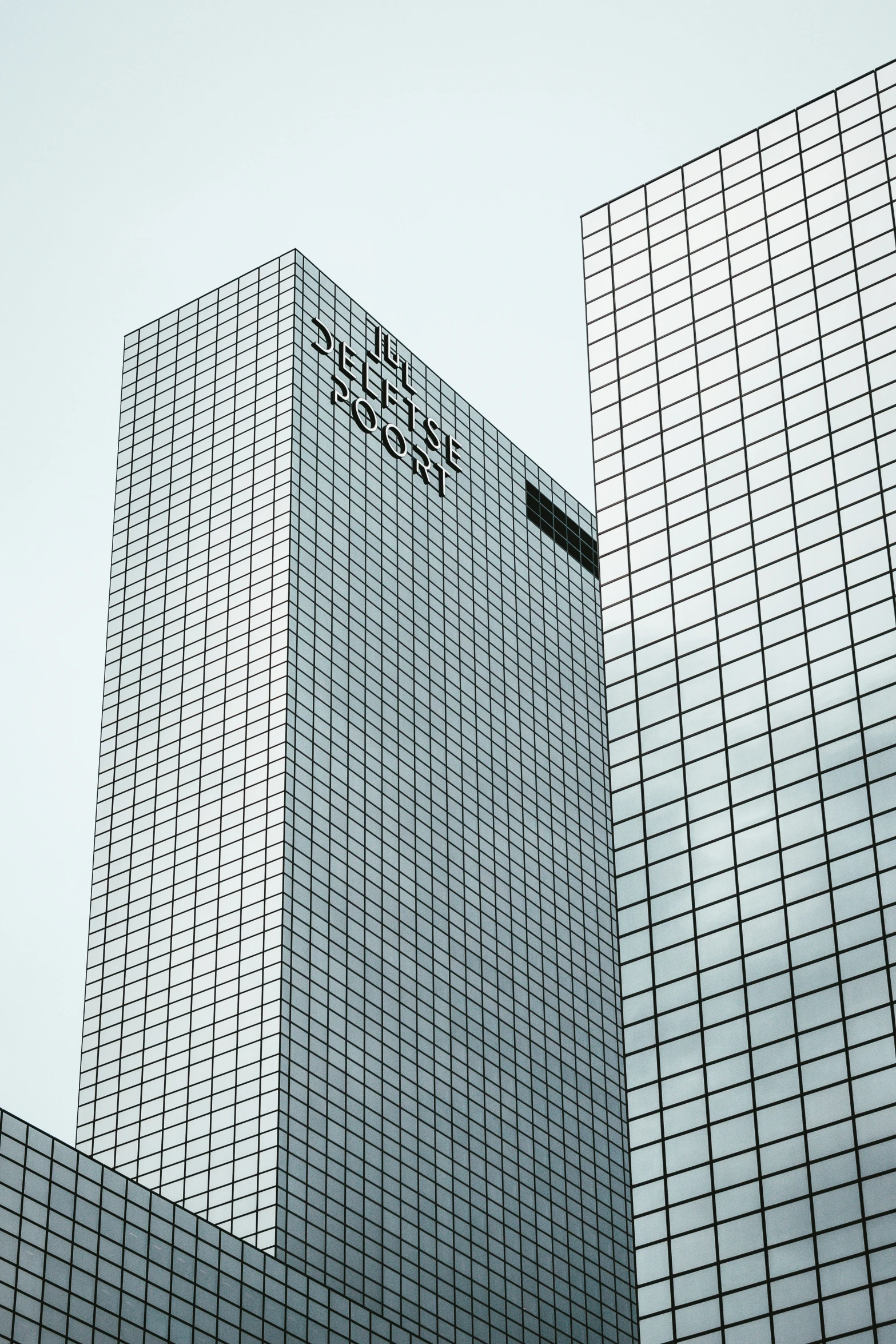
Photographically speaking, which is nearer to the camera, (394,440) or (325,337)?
(325,337)

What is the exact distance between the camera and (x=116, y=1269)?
92438mm

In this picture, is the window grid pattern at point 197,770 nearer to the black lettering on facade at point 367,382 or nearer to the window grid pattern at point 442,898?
the window grid pattern at point 442,898

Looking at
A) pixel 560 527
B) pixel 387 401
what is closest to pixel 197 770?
pixel 387 401

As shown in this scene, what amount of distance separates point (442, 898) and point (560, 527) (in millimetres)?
46605

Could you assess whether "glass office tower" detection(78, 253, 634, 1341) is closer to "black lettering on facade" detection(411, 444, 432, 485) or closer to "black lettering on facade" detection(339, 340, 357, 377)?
Result: "black lettering on facade" detection(411, 444, 432, 485)

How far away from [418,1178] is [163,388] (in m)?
61.1

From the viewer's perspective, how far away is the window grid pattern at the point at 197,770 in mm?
124188

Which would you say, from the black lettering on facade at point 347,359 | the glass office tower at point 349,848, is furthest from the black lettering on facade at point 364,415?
the black lettering on facade at point 347,359

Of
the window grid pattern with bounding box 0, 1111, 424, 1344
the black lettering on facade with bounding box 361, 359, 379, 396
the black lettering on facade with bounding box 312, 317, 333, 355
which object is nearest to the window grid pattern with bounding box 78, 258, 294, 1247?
the black lettering on facade with bounding box 312, 317, 333, 355

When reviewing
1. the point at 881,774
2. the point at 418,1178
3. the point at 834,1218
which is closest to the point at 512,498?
the point at 418,1178

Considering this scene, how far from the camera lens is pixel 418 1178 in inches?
5143

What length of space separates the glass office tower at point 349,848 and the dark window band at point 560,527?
106 inches

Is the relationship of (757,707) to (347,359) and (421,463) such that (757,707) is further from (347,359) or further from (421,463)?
(421,463)

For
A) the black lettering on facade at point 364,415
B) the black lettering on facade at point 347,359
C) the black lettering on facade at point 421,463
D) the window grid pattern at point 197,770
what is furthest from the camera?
the black lettering on facade at point 421,463
